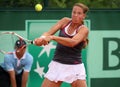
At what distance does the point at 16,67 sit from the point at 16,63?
0.06m

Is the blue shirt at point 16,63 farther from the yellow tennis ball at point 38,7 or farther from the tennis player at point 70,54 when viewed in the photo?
the tennis player at point 70,54

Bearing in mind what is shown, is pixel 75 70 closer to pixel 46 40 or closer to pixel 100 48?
pixel 46 40

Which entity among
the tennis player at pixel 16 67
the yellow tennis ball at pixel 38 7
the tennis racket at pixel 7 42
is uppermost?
the yellow tennis ball at pixel 38 7

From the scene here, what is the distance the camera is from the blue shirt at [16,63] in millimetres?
6941

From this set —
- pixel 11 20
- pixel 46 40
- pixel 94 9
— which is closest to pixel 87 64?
pixel 94 9

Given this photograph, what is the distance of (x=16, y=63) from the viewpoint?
698 centimetres

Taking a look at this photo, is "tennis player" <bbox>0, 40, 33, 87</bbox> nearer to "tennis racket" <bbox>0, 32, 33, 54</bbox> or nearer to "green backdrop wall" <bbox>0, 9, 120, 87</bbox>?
"tennis racket" <bbox>0, 32, 33, 54</bbox>

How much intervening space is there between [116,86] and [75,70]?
2573mm

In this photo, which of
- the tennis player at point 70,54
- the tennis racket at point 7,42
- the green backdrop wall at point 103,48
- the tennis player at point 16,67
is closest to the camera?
the tennis player at point 70,54

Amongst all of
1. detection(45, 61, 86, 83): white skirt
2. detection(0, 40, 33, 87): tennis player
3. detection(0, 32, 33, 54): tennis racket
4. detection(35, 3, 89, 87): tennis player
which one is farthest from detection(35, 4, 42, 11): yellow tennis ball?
detection(45, 61, 86, 83): white skirt

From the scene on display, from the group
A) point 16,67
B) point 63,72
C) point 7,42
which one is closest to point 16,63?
point 16,67

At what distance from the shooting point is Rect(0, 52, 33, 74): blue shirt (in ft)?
22.8

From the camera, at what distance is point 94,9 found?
762 cm

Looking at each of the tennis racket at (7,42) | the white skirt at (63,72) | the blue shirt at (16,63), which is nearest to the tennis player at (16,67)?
the blue shirt at (16,63)
